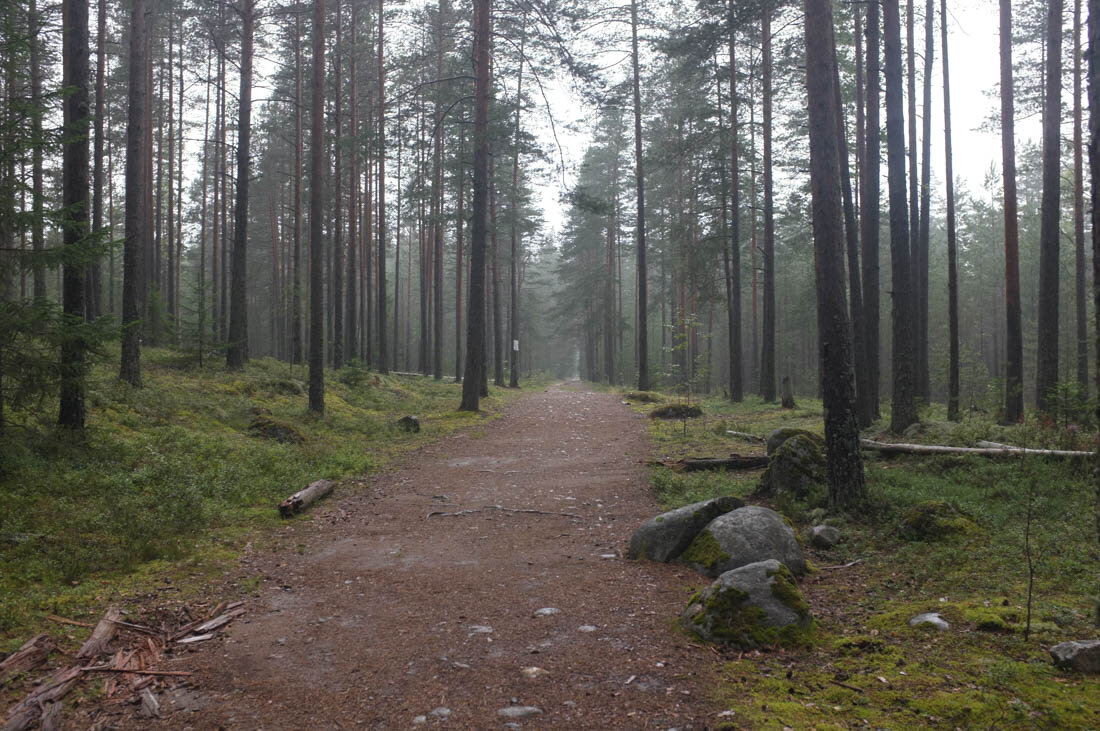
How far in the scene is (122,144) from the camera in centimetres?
2706

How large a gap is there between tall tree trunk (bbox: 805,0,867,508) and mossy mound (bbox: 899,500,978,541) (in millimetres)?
769

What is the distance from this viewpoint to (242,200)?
1733cm

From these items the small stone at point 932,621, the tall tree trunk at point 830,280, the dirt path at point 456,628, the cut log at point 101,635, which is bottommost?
the dirt path at point 456,628

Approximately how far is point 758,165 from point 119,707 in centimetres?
2596

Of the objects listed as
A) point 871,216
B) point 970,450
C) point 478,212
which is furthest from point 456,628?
point 478,212

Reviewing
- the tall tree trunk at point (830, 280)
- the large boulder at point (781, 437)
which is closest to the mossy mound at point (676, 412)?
the large boulder at point (781, 437)

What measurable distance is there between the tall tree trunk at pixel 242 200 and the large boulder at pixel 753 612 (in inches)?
625

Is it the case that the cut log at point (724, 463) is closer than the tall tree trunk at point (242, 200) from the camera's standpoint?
Yes

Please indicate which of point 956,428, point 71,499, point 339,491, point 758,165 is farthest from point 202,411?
point 758,165

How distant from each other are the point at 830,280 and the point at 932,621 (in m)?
4.16

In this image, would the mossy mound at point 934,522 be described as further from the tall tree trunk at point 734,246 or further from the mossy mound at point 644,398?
the tall tree trunk at point 734,246

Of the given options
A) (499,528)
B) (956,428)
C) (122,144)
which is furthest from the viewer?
(122,144)

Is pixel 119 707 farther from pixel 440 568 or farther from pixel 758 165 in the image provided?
pixel 758 165

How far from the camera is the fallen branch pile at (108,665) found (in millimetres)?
3188
